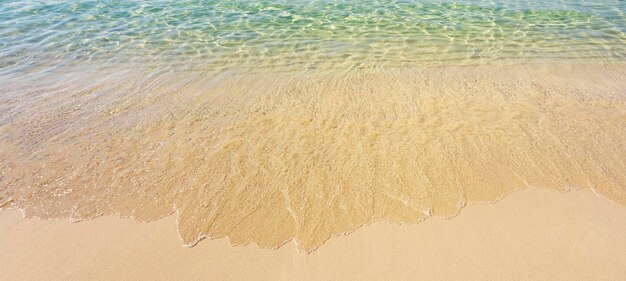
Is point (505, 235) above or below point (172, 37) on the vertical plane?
below

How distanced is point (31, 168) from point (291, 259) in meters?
2.96

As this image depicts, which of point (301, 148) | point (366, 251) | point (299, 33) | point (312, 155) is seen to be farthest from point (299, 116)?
point (299, 33)

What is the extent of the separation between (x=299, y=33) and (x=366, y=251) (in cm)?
542

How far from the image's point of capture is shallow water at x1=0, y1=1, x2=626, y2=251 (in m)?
3.52

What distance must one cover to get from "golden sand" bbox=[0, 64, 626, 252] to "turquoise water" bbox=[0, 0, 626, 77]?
91 cm

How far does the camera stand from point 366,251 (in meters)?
3.04

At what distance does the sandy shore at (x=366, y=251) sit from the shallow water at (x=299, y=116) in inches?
5.9

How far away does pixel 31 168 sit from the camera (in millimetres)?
3857

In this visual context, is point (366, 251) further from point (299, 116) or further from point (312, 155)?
point (299, 116)

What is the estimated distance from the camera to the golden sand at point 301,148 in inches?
135

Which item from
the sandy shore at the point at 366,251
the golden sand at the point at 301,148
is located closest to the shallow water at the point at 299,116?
the golden sand at the point at 301,148

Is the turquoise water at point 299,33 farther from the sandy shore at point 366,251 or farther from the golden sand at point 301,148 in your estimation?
the sandy shore at point 366,251

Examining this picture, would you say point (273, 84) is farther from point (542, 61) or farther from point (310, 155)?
point (542, 61)

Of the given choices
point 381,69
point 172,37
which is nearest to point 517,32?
point 381,69
